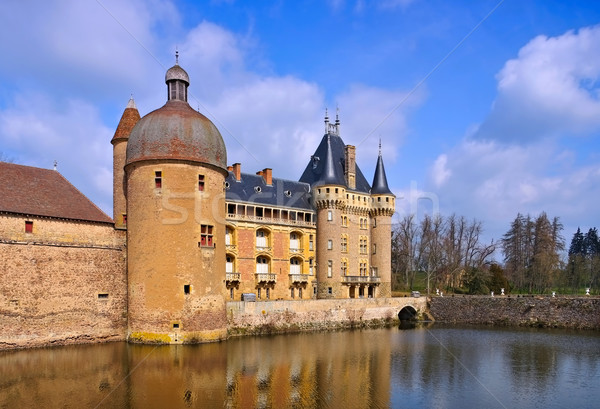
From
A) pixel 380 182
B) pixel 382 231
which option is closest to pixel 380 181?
pixel 380 182

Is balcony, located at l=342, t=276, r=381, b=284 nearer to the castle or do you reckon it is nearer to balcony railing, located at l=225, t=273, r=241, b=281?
balcony railing, located at l=225, t=273, r=241, b=281

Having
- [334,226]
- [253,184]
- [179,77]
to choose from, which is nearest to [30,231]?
[179,77]

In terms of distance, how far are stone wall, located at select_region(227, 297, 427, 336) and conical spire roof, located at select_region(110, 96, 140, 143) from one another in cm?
1266

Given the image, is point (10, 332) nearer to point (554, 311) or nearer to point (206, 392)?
point (206, 392)

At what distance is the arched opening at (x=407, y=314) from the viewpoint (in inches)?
1642

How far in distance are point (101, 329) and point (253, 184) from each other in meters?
16.6

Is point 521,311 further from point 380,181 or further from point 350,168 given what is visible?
point 350,168

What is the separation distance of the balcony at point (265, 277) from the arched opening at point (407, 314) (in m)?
12.2

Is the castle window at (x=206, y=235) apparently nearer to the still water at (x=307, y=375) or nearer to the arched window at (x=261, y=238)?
the still water at (x=307, y=375)

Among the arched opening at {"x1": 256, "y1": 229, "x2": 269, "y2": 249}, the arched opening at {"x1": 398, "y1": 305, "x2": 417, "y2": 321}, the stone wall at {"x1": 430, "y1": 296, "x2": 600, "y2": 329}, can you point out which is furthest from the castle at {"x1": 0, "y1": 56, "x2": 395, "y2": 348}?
the stone wall at {"x1": 430, "y1": 296, "x2": 600, "y2": 329}

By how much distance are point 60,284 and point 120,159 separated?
9282mm

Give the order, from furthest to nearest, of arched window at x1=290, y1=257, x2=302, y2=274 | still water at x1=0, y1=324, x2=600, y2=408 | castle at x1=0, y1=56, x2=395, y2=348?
arched window at x1=290, y1=257, x2=302, y2=274 < castle at x1=0, y1=56, x2=395, y2=348 < still water at x1=0, y1=324, x2=600, y2=408

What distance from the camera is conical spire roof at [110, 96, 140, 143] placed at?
31281 mm

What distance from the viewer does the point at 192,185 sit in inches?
1063
